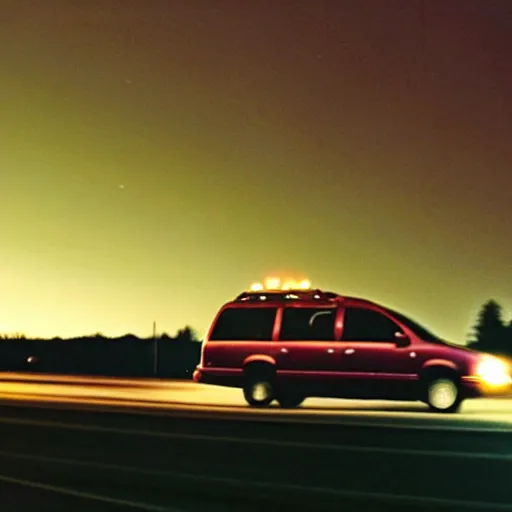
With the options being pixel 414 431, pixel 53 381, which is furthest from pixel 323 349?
pixel 53 381

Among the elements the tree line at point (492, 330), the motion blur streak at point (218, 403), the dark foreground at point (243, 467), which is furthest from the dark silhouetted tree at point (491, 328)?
the dark foreground at point (243, 467)

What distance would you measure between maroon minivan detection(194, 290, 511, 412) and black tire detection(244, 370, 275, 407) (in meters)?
0.02

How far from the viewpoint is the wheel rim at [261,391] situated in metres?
31.0

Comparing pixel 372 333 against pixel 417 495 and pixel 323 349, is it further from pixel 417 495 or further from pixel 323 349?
pixel 417 495

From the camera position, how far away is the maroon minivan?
95.8ft

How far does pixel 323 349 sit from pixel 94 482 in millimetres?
14207

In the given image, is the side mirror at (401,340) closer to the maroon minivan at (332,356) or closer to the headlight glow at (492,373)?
the maroon minivan at (332,356)

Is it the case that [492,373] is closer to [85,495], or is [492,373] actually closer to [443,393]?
[443,393]

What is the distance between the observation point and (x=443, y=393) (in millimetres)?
29109

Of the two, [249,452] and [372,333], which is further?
[372,333]

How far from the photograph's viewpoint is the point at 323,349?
30.4 meters

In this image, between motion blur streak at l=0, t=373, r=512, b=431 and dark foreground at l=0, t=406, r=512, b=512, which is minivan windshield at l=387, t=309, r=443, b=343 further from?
dark foreground at l=0, t=406, r=512, b=512

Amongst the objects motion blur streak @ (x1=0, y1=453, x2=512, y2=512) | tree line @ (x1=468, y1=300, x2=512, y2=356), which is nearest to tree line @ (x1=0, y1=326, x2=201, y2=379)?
tree line @ (x1=468, y1=300, x2=512, y2=356)

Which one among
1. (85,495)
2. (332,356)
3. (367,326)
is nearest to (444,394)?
(367,326)
